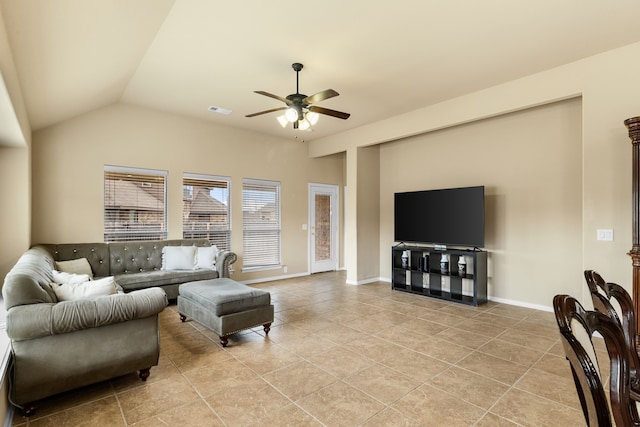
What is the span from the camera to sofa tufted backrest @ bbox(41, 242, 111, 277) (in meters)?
4.29

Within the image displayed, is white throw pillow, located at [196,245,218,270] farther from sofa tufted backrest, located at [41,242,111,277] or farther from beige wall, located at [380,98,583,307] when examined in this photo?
beige wall, located at [380,98,583,307]

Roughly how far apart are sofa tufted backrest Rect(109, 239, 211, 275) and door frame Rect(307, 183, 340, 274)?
299 centimetres

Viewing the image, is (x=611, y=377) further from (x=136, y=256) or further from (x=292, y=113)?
(x=136, y=256)

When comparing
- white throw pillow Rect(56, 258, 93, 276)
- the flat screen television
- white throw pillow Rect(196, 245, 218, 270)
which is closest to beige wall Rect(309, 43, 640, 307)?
the flat screen television

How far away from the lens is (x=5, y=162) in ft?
12.3

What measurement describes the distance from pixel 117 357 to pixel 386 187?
17.1ft

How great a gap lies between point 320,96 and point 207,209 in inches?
137

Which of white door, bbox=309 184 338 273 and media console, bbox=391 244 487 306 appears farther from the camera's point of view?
white door, bbox=309 184 338 273

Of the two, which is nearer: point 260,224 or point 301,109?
point 301,109

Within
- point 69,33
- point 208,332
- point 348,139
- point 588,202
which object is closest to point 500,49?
point 588,202

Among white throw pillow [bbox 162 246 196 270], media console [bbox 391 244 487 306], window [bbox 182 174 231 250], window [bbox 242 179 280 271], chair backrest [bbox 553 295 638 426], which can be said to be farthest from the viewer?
window [bbox 242 179 280 271]

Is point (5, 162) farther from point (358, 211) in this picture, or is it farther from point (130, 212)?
point (358, 211)

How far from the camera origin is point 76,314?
86.3 inches

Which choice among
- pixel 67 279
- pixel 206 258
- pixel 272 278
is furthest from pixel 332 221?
pixel 67 279
